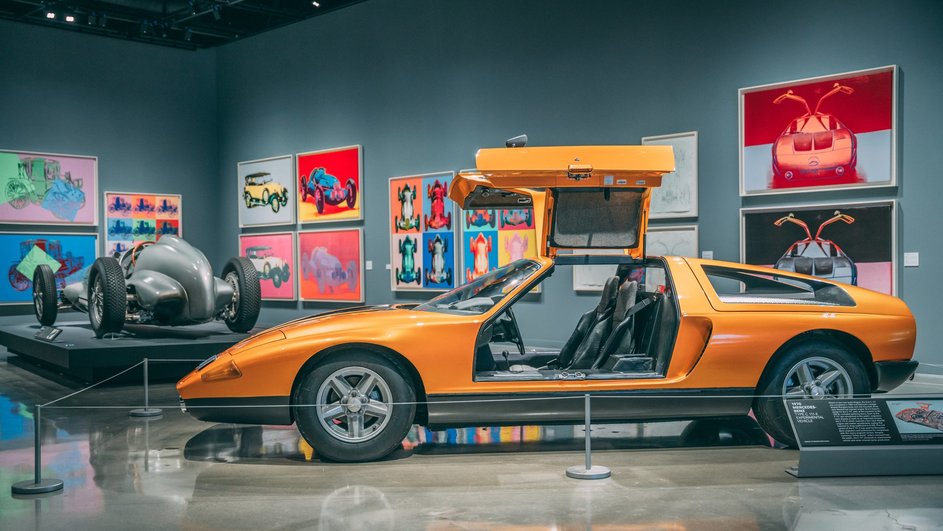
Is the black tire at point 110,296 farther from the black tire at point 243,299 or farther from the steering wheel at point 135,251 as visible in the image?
the black tire at point 243,299

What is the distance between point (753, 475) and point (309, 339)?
2.62 metres

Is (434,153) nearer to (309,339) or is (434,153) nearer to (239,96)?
(239,96)

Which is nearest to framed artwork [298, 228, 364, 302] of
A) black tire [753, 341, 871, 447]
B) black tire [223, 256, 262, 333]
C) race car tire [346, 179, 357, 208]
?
race car tire [346, 179, 357, 208]

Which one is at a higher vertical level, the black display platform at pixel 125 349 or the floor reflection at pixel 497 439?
the black display platform at pixel 125 349

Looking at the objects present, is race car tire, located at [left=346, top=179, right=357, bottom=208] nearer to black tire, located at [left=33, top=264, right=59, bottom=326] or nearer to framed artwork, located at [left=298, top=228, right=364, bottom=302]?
framed artwork, located at [left=298, top=228, right=364, bottom=302]

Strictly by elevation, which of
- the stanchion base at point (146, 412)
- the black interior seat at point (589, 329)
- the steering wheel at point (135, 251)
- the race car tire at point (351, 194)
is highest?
the race car tire at point (351, 194)

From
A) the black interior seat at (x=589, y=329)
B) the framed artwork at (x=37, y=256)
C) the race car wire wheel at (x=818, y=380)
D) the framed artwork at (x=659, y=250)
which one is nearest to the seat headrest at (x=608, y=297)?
the black interior seat at (x=589, y=329)

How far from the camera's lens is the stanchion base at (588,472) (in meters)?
4.58

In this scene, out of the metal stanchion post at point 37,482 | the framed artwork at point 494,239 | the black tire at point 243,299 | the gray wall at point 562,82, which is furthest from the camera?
the framed artwork at point 494,239

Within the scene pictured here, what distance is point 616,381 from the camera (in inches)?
200

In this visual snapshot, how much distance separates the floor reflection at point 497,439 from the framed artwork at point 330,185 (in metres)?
7.51

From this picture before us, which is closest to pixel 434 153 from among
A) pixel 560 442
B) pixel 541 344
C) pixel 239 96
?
pixel 541 344

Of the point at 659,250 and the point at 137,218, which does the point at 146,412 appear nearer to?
the point at 659,250

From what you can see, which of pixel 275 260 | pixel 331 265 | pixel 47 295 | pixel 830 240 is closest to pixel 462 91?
pixel 331 265
